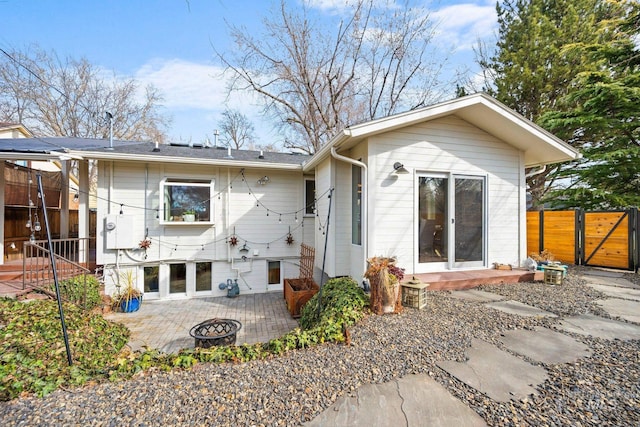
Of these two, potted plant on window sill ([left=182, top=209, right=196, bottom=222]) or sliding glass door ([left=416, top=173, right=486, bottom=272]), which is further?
potted plant on window sill ([left=182, top=209, right=196, bottom=222])

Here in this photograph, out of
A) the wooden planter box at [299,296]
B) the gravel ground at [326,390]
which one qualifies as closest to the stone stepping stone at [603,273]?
the gravel ground at [326,390]

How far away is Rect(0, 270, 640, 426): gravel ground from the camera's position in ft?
6.28

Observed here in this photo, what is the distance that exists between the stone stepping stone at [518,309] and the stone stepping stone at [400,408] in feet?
7.78

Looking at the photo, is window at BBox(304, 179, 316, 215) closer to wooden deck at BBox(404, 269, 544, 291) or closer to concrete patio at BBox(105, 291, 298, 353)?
concrete patio at BBox(105, 291, 298, 353)

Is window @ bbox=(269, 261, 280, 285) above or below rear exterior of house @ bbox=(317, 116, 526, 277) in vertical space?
below

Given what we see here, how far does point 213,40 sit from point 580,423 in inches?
571

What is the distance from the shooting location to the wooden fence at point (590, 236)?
20.6 feet

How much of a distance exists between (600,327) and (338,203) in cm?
424

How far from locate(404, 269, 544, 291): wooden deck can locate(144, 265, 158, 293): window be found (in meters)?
6.09

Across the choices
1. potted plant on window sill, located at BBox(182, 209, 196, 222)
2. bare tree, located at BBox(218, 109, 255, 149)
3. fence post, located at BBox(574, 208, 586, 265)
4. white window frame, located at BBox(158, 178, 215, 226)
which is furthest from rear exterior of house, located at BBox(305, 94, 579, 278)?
bare tree, located at BBox(218, 109, 255, 149)

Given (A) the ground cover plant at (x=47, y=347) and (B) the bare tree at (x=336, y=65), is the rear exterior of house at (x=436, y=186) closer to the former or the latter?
(A) the ground cover plant at (x=47, y=347)

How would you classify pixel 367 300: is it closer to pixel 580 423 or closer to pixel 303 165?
pixel 580 423

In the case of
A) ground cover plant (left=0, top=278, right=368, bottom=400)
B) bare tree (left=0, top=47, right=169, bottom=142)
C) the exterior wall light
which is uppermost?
bare tree (left=0, top=47, right=169, bottom=142)

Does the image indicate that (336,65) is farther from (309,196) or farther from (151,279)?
(151,279)
